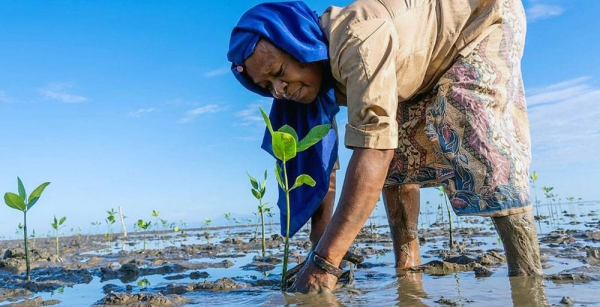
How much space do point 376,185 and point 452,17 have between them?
1071mm

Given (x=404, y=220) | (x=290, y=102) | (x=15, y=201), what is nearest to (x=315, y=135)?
(x=290, y=102)

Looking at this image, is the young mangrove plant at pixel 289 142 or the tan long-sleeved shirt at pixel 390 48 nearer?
the tan long-sleeved shirt at pixel 390 48

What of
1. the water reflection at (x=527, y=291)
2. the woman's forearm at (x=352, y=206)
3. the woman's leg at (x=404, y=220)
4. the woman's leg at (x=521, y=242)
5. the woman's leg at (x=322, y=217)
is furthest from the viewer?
the woman's leg at (x=404, y=220)

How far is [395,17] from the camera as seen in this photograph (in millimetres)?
2469

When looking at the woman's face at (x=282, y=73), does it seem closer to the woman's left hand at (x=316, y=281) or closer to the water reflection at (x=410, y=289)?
the woman's left hand at (x=316, y=281)

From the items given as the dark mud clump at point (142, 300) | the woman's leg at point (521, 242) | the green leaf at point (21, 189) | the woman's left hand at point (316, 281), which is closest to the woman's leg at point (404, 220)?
the woman's leg at point (521, 242)

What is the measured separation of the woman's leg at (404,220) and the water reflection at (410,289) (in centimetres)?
36

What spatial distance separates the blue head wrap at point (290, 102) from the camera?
7.76 ft

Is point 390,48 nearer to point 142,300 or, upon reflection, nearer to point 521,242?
point 521,242

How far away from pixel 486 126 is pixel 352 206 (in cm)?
83

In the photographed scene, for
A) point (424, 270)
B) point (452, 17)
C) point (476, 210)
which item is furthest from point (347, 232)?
point (452, 17)

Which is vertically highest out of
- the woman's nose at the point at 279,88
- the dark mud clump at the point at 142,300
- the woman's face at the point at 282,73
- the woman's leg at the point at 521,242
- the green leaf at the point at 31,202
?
the woman's face at the point at 282,73

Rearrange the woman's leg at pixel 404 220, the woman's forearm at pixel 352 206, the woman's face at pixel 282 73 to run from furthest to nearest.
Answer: the woman's leg at pixel 404 220
the woman's face at pixel 282 73
the woman's forearm at pixel 352 206

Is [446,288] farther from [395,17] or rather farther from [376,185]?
[395,17]
